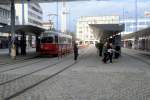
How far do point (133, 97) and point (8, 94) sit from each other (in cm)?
411

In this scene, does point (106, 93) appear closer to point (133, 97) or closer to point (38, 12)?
point (133, 97)

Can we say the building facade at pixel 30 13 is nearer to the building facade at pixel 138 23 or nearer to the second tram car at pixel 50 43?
the building facade at pixel 138 23

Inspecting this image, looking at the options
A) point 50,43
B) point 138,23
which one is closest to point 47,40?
point 50,43

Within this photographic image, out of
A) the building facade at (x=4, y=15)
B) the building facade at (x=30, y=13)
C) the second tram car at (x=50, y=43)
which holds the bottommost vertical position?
the second tram car at (x=50, y=43)

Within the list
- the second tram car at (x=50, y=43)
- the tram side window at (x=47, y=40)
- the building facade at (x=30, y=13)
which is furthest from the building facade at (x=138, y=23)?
the tram side window at (x=47, y=40)

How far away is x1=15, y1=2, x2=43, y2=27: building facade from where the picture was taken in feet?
422

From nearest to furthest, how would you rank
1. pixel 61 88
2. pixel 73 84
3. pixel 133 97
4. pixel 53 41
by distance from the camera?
pixel 133 97 < pixel 61 88 < pixel 73 84 < pixel 53 41

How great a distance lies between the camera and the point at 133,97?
1163cm

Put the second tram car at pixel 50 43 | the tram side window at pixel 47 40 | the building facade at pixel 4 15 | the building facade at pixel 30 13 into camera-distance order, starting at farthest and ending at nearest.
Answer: the building facade at pixel 30 13 → the building facade at pixel 4 15 → the tram side window at pixel 47 40 → the second tram car at pixel 50 43

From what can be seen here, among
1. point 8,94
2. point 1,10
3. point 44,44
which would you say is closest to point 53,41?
point 44,44

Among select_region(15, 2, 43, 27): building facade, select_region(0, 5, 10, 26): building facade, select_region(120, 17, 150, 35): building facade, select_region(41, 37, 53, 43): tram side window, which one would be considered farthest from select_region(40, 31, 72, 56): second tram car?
select_region(120, 17, 150, 35): building facade

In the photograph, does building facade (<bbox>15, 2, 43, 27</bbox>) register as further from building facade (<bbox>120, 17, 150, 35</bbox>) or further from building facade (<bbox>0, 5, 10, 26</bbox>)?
building facade (<bbox>120, 17, 150, 35</bbox>)

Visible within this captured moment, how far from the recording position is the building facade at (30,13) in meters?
129

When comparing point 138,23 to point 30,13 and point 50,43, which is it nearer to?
point 30,13
